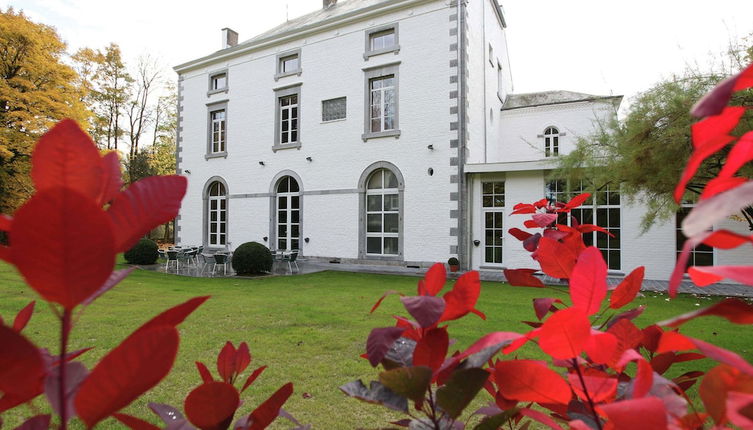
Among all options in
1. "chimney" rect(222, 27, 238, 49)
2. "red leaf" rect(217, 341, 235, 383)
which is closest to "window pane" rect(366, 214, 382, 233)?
"chimney" rect(222, 27, 238, 49)

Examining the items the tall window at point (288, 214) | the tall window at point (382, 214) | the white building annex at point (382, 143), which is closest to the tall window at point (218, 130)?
the white building annex at point (382, 143)

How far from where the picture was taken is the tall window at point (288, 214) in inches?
550

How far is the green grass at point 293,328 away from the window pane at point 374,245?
2926 millimetres

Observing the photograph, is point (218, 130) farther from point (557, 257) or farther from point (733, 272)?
point (733, 272)

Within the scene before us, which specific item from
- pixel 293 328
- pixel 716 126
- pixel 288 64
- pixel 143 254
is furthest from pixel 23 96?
pixel 716 126

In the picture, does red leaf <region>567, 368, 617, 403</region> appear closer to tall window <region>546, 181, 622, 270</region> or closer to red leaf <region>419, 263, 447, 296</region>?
red leaf <region>419, 263, 447, 296</region>

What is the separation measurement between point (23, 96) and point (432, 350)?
21.2 m

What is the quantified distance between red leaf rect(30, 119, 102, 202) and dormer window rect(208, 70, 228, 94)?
1666cm

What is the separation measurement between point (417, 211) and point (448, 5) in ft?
18.0

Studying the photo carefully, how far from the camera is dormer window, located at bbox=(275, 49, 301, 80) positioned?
14.2m

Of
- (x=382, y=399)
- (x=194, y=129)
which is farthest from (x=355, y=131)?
(x=382, y=399)

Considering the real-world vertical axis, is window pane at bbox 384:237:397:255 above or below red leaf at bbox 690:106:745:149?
below

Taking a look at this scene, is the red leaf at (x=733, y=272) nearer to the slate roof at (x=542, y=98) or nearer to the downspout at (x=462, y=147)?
the downspout at (x=462, y=147)

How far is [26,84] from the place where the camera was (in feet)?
55.7
